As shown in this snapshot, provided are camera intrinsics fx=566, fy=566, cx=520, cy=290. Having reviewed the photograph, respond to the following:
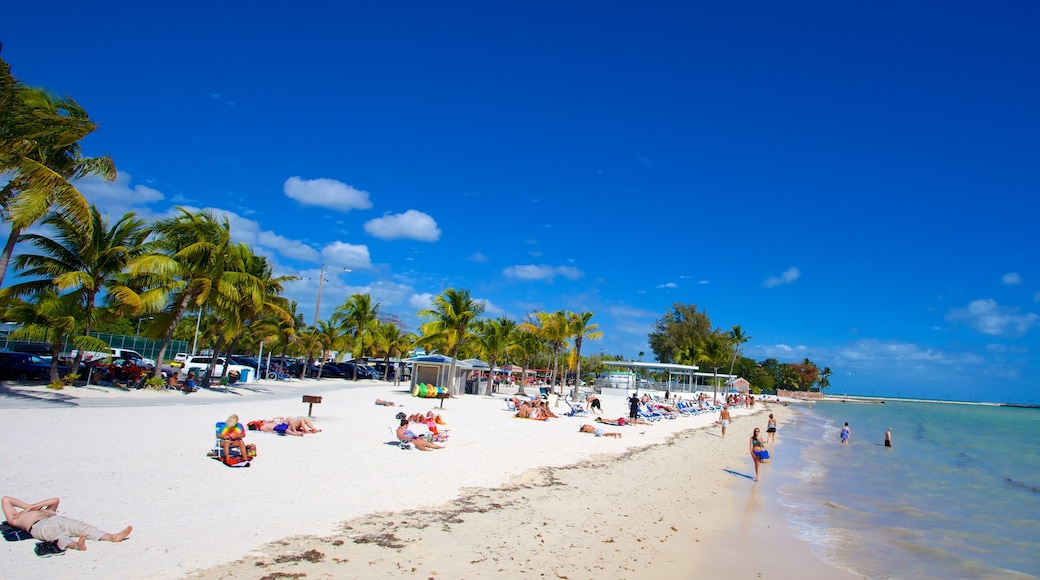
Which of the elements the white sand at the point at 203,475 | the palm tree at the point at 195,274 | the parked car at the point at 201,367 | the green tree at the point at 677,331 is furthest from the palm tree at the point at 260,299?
the green tree at the point at 677,331

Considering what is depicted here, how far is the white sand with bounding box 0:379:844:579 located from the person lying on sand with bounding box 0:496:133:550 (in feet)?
0.35

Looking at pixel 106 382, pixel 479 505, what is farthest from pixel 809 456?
pixel 106 382

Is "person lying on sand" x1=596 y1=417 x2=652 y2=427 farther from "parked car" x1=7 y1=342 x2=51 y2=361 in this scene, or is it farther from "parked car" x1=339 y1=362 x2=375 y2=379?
"parked car" x1=339 y1=362 x2=375 y2=379

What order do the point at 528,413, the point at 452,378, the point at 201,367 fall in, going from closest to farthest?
the point at 528,413
the point at 452,378
the point at 201,367

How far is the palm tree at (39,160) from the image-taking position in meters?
10.8

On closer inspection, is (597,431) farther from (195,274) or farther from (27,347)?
(27,347)

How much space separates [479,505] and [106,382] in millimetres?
19971

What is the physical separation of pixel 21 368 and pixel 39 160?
39.1 ft

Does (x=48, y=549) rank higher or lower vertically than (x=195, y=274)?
lower

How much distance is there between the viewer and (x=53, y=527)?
5.16 meters

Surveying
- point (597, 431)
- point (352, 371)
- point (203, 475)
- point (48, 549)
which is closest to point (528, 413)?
point (597, 431)

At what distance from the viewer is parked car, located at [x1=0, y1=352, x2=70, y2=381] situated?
1994 cm

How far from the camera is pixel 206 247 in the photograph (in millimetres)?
22047

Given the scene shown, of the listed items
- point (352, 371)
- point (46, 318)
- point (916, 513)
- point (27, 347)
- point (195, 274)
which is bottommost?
point (916, 513)
